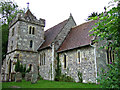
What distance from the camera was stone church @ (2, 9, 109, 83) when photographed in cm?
1350

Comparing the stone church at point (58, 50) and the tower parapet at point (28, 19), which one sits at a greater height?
the tower parapet at point (28, 19)

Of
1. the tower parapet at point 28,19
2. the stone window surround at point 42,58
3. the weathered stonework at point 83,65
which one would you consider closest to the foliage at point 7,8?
the tower parapet at point 28,19

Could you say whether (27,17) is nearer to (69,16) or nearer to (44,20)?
(44,20)

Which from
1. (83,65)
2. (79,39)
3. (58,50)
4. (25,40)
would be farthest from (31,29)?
(83,65)

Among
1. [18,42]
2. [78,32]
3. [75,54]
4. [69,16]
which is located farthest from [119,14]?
[18,42]

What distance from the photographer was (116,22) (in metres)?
5.50

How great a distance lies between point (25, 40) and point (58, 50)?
580cm

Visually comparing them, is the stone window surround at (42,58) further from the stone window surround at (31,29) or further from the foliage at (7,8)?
the foliage at (7,8)

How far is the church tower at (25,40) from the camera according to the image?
18891 millimetres

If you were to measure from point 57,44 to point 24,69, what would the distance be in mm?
5862

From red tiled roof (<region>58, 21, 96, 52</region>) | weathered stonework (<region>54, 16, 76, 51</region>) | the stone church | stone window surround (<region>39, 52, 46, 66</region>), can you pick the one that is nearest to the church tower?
the stone church

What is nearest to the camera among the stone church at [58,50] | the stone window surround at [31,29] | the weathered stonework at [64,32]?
the stone church at [58,50]

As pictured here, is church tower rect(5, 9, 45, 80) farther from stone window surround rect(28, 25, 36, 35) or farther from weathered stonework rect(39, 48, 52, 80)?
Result: weathered stonework rect(39, 48, 52, 80)

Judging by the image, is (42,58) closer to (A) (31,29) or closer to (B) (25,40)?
(B) (25,40)
